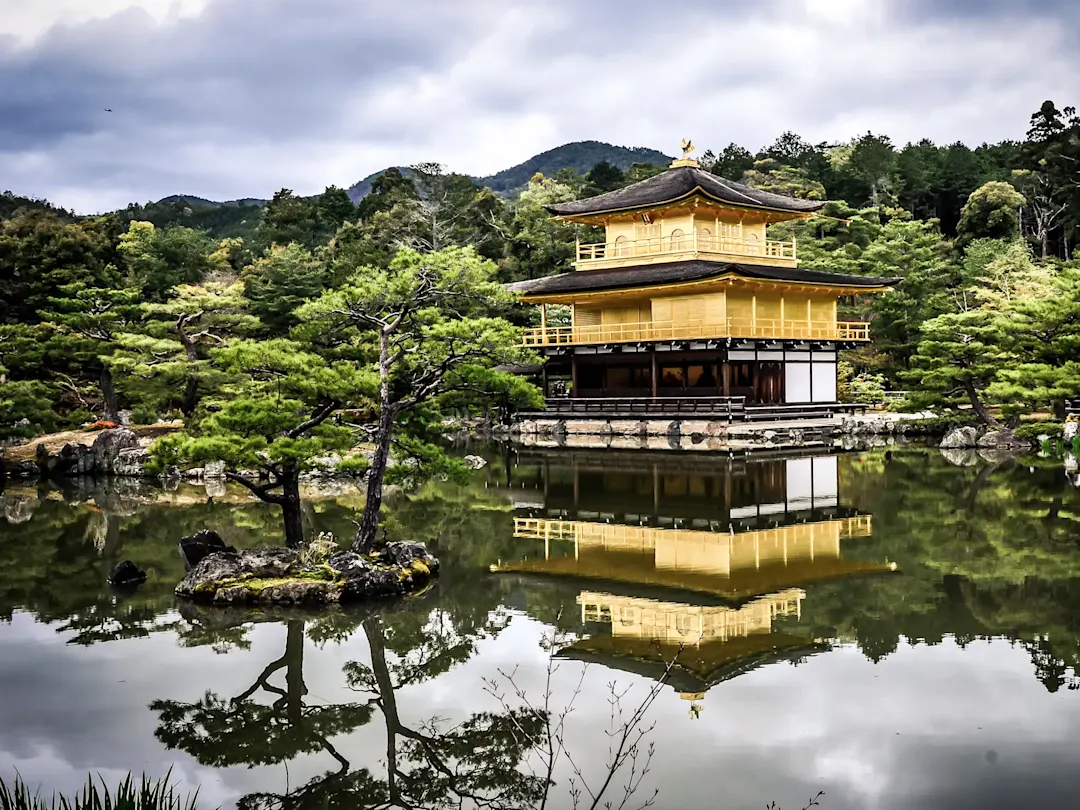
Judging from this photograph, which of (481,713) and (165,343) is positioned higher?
(165,343)

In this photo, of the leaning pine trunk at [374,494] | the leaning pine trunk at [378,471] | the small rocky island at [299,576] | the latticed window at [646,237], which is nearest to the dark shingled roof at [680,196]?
the latticed window at [646,237]

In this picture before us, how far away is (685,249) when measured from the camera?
A: 111 feet

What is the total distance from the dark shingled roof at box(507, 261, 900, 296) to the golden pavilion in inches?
2.0

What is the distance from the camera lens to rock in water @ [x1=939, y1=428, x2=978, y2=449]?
1088 inches

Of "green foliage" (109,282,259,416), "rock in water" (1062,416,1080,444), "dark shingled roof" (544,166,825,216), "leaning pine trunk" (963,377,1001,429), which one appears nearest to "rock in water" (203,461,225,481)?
"green foliage" (109,282,259,416)

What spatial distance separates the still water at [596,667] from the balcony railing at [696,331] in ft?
49.5

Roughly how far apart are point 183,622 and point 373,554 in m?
2.33

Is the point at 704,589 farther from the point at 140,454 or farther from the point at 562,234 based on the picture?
the point at 562,234

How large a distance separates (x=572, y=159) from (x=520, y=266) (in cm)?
9191

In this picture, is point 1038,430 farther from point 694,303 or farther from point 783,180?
point 783,180

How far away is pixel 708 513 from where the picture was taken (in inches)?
638

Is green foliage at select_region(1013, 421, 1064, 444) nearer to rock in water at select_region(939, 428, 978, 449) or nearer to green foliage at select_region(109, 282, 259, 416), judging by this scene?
rock in water at select_region(939, 428, 978, 449)

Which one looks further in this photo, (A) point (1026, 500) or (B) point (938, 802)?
(A) point (1026, 500)

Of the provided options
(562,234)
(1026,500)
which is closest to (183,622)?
(1026,500)
